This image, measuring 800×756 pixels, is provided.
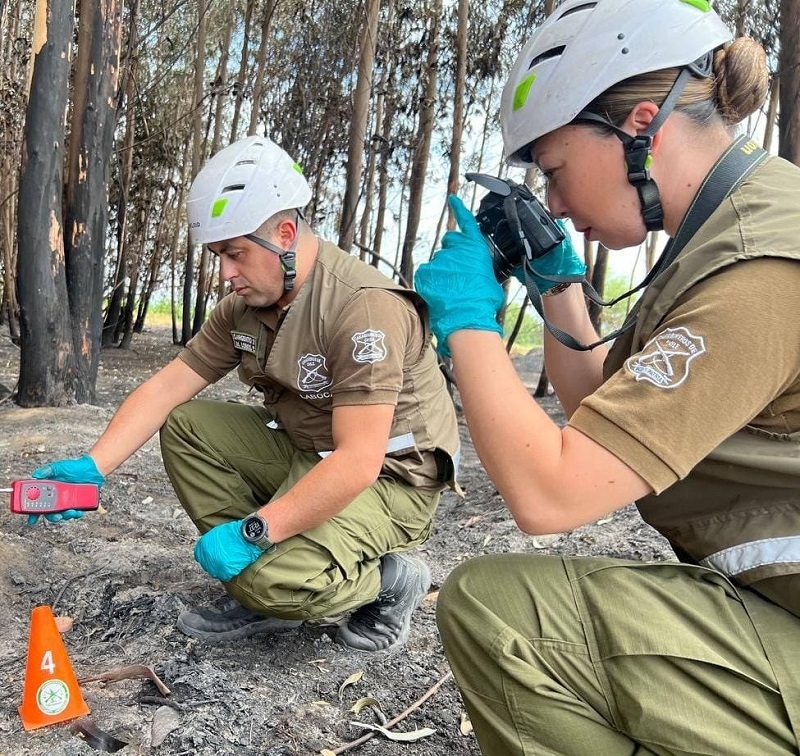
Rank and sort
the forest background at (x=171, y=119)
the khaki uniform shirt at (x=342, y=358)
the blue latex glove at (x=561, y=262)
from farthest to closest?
the forest background at (x=171, y=119) < the khaki uniform shirt at (x=342, y=358) < the blue latex glove at (x=561, y=262)

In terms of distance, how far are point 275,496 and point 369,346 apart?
0.61 m

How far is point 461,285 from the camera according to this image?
5.08 feet

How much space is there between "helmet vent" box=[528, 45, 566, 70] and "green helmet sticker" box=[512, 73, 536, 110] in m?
0.04

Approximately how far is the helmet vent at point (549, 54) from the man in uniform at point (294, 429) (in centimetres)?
97

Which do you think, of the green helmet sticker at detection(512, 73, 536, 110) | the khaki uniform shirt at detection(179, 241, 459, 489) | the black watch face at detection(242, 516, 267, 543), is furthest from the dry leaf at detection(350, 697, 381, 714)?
the green helmet sticker at detection(512, 73, 536, 110)

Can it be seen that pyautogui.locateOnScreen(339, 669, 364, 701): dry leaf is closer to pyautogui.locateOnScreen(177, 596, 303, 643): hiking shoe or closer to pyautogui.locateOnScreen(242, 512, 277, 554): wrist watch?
pyautogui.locateOnScreen(177, 596, 303, 643): hiking shoe

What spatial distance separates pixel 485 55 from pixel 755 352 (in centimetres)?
1033

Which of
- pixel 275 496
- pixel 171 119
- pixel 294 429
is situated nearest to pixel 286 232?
pixel 294 429

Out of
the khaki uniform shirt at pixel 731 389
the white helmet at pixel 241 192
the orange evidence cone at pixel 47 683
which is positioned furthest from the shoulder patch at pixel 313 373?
the khaki uniform shirt at pixel 731 389

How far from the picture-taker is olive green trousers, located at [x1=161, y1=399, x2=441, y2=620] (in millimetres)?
2303

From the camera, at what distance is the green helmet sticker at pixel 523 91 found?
5.01 feet

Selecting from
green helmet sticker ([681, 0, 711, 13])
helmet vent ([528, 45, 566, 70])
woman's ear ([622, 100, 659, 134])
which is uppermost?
green helmet sticker ([681, 0, 711, 13])

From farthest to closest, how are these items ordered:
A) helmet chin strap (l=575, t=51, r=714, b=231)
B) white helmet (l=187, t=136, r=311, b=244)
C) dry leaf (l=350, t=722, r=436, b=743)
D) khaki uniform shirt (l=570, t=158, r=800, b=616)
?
white helmet (l=187, t=136, r=311, b=244)
dry leaf (l=350, t=722, r=436, b=743)
helmet chin strap (l=575, t=51, r=714, b=231)
khaki uniform shirt (l=570, t=158, r=800, b=616)

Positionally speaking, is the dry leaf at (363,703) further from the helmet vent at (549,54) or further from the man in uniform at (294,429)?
the helmet vent at (549,54)
